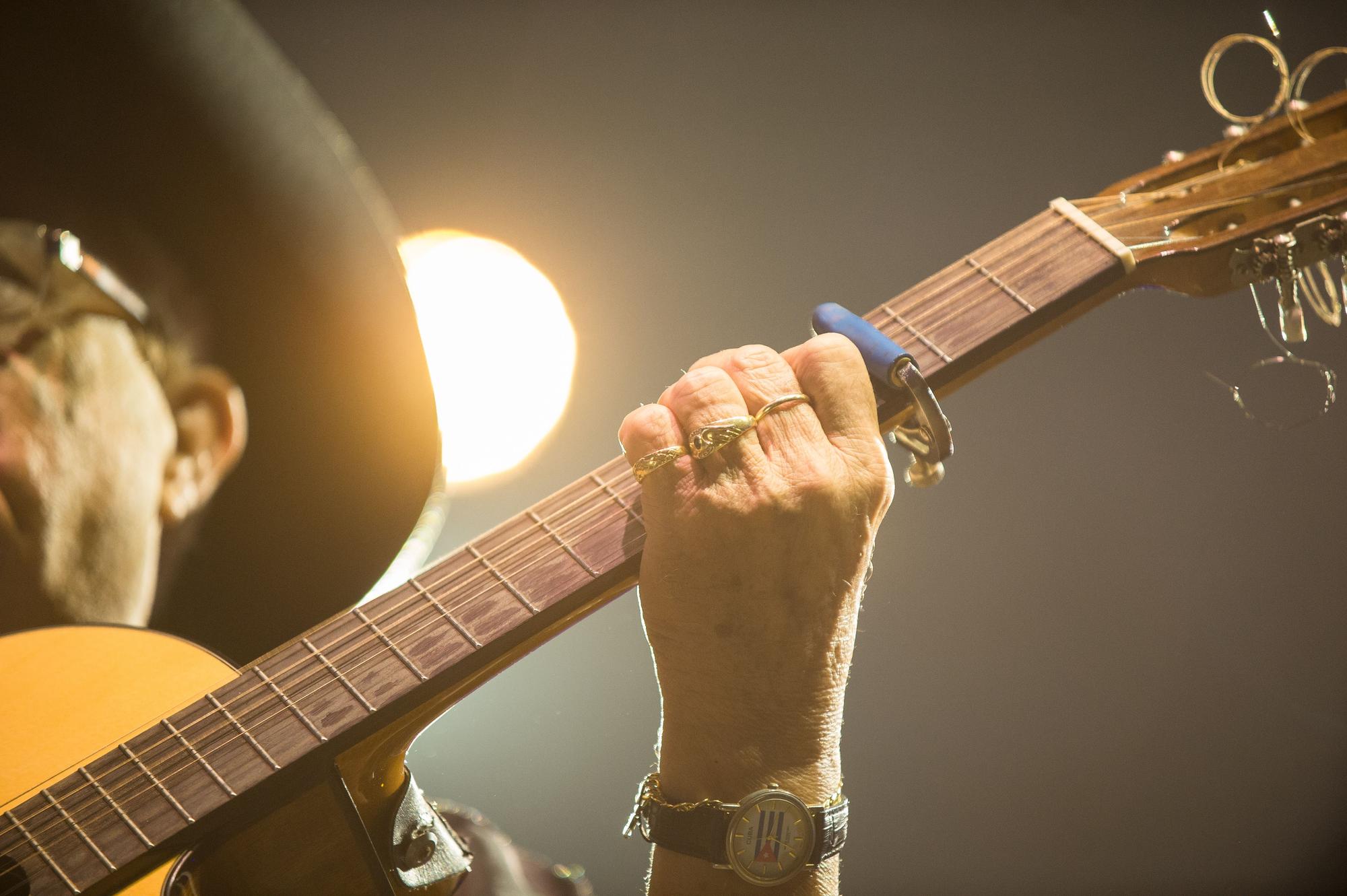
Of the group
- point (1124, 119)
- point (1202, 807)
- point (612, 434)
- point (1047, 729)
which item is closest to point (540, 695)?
point (612, 434)

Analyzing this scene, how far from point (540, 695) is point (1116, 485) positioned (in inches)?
60.5

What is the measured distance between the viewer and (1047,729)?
1.96 meters

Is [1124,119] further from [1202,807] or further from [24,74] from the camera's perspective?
[24,74]

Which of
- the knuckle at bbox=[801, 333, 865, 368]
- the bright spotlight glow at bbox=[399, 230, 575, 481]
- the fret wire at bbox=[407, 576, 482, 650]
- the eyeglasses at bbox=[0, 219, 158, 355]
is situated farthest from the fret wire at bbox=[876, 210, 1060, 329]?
the bright spotlight glow at bbox=[399, 230, 575, 481]

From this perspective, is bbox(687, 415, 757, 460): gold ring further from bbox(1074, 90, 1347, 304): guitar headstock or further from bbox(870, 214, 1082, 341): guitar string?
bbox(1074, 90, 1347, 304): guitar headstock

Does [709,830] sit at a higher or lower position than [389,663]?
lower

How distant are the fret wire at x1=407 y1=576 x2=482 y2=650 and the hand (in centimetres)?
15

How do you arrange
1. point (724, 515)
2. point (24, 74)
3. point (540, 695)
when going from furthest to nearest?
point (540, 695), point (24, 74), point (724, 515)

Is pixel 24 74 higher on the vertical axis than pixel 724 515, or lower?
higher

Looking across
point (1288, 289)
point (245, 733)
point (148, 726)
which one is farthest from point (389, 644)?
point (1288, 289)

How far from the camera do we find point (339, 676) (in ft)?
2.25

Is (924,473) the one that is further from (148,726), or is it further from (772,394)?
(148,726)

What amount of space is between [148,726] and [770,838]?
563mm

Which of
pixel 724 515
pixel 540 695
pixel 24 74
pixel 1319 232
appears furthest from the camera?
pixel 540 695
